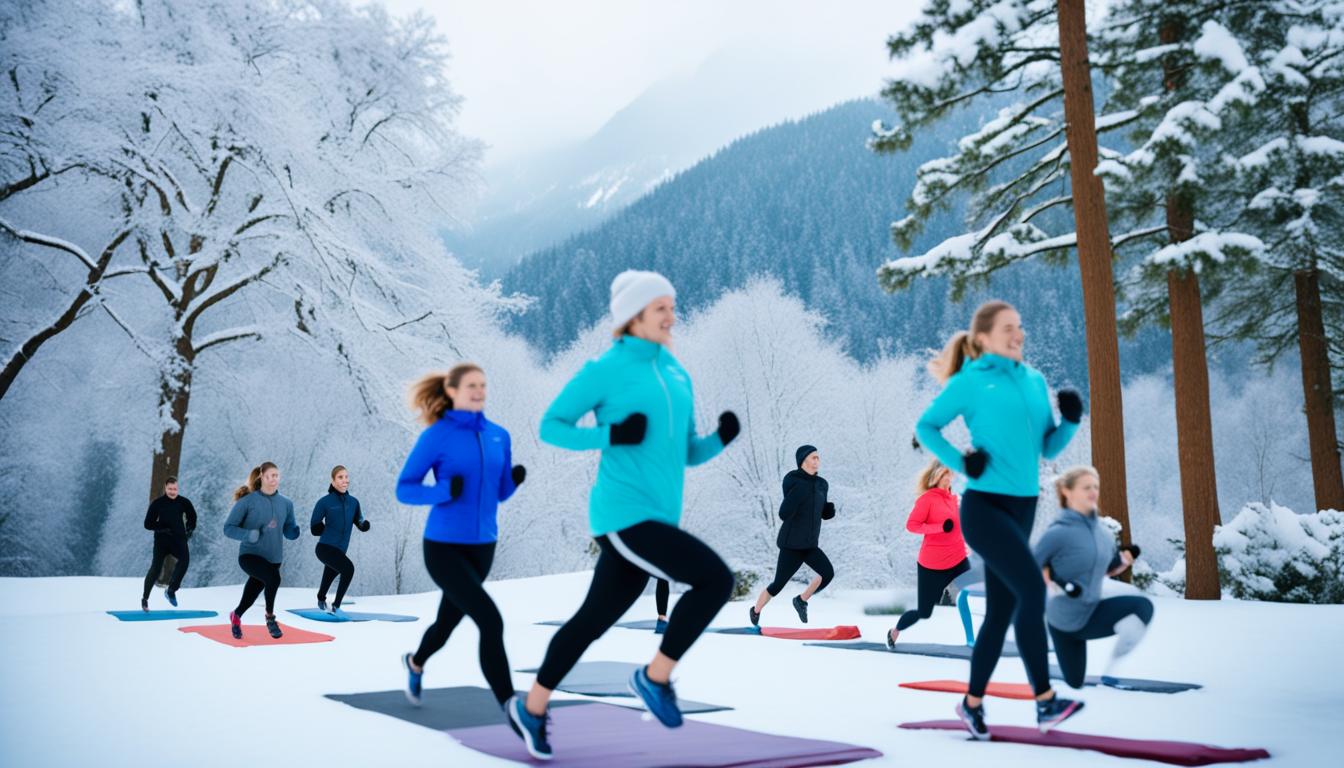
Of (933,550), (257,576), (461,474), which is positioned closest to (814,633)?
(933,550)

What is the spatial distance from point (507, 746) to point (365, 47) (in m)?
17.4

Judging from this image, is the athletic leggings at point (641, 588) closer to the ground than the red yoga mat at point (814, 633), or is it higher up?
higher up

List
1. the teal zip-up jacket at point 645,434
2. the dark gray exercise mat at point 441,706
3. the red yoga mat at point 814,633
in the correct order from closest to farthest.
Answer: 1. the teal zip-up jacket at point 645,434
2. the dark gray exercise mat at point 441,706
3. the red yoga mat at point 814,633

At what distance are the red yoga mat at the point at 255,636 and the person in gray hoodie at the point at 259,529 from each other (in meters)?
0.19

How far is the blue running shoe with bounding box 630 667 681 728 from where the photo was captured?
400cm

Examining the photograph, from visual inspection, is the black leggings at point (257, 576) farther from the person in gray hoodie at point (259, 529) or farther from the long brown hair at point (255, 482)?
the long brown hair at point (255, 482)

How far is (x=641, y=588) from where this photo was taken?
4.17 meters

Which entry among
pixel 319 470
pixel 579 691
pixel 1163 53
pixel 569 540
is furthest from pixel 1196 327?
pixel 569 540

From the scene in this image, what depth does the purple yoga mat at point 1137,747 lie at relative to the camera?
423 centimetres

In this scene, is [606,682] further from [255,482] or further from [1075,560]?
[255,482]

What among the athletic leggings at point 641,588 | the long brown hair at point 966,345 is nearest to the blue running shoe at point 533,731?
the athletic leggings at point 641,588

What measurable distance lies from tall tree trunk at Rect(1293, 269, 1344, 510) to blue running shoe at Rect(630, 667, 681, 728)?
15861 mm

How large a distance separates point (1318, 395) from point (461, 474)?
638 inches

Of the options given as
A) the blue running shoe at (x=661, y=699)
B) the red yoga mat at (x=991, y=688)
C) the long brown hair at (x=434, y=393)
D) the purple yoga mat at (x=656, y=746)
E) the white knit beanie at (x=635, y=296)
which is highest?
the white knit beanie at (x=635, y=296)
